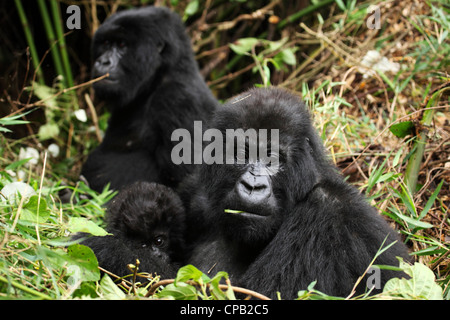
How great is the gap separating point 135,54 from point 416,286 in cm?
389

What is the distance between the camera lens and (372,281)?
263 cm

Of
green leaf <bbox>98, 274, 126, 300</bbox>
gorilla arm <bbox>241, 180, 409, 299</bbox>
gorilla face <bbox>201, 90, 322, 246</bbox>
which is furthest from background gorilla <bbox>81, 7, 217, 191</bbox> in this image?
green leaf <bbox>98, 274, 126, 300</bbox>

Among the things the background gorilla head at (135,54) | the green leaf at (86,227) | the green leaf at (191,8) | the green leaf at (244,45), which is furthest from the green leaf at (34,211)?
the green leaf at (191,8)

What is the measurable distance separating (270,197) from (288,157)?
264 mm

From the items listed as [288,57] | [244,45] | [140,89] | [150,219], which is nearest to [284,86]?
[288,57]

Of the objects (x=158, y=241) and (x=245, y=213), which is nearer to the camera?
(x=245, y=213)

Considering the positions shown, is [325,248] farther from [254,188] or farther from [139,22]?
[139,22]

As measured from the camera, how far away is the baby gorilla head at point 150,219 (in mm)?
3691

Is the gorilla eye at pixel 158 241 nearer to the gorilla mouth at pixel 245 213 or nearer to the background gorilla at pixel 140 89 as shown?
the gorilla mouth at pixel 245 213

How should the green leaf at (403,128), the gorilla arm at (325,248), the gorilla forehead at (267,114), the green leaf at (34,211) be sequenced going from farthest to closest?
the green leaf at (403,128)
the gorilla forehead at (267,114)
the green leaf at (34,211)
the gorilla arm at (325,248)

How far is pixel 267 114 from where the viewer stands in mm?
3045

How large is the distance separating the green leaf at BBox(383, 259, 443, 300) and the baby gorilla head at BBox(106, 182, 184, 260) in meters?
1.71

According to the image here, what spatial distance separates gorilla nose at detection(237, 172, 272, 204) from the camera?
290 cm
